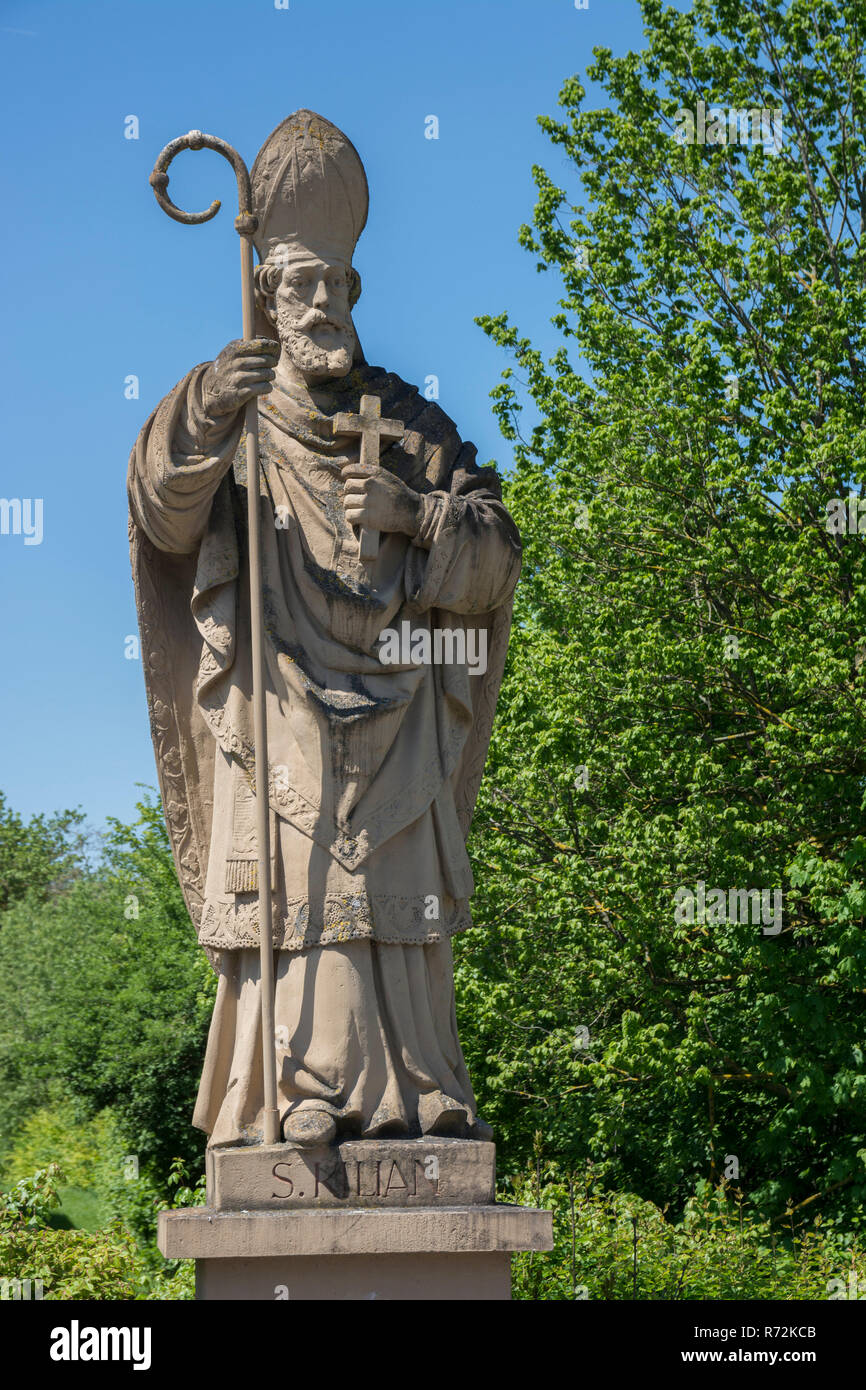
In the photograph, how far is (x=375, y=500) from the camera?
22.3 feet

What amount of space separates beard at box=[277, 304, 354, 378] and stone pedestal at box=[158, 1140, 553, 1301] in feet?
10.0

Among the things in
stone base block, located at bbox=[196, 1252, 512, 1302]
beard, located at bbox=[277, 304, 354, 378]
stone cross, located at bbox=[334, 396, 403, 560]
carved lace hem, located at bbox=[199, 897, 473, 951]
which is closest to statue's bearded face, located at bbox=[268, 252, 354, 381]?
beard, located at bbox=[277, 304, 354, 378]

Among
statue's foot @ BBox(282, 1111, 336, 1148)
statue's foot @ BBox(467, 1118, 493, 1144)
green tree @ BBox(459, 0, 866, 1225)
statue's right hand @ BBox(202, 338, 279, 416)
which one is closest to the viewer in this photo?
statue's foot @ BBox(282, 1111, 336, 1148)

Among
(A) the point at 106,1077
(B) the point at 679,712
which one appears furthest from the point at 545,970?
(A) the point at 106,1077

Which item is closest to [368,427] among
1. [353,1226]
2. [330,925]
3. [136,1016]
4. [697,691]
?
[330,925]

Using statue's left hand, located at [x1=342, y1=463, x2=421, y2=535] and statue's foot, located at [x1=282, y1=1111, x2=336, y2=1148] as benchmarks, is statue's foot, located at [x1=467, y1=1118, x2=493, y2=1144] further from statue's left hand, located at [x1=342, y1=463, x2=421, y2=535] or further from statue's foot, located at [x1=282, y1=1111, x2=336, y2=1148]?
statue's left hand, located at [x1=342, y1=463, x2=421, y2=535]

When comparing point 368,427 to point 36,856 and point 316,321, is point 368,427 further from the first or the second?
point 36,856

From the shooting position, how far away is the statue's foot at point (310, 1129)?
6.14 m

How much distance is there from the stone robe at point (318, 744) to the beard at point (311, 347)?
15 centimetres

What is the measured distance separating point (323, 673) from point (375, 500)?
2.28 feet

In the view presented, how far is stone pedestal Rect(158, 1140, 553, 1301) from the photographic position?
595 cm

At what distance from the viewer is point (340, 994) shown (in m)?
6.48

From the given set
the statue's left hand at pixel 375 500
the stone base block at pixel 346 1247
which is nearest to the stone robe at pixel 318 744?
the statue's left hand at pixel 375 500
